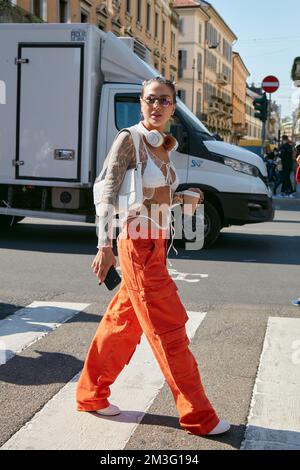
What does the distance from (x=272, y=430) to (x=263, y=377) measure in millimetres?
876

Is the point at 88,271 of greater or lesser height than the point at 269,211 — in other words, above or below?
below

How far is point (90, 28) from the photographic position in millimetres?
9711

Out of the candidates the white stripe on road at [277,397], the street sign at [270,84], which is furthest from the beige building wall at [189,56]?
the white stripe on road at [277,397]

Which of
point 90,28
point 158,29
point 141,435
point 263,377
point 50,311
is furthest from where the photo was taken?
point 158,29

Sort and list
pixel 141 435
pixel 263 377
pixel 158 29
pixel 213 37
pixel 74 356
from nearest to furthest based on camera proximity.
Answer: pixel 141 435, pixel 263 377, pixel 74 356, pixel 158 29, pixel 213 37

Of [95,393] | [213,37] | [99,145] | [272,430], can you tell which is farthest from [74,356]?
[213,37]

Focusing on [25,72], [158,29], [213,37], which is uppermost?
[213,37]

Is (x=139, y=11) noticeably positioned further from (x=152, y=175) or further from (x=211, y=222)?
(x=152, y=175)

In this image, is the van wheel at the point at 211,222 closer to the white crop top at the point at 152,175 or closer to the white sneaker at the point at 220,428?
the white crop top at the point at 152,175

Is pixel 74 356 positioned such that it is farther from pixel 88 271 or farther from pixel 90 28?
pixel 90 28

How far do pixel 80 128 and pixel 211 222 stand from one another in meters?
2.46

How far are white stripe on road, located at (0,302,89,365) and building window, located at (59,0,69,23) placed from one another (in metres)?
26.0

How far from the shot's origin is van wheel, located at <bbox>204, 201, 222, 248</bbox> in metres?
9.94

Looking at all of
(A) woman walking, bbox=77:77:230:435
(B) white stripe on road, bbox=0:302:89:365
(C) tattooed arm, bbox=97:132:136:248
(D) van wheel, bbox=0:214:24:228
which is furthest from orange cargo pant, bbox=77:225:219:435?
(D) van wheel, bbox=0:214:24:228
